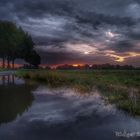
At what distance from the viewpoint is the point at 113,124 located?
33.5ft

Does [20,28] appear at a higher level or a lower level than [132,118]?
higher

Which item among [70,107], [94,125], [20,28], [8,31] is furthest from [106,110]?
[20,28]

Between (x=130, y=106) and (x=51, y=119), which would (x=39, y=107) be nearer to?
(x=51, y=119)

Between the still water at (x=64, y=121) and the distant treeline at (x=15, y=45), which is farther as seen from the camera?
the distant treeline at (x=15, y=45)

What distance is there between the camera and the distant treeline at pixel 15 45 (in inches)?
2805

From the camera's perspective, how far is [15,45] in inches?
2864

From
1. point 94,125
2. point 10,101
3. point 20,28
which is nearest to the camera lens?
point 94,125

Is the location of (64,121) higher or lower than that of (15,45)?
lower

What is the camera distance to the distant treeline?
71.2m

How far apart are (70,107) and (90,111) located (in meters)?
1.34

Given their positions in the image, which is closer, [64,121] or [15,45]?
[64,121]

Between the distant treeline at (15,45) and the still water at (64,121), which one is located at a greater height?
the distant treeline at (15,45)

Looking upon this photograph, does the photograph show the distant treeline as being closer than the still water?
No

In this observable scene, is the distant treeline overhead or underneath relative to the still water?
overhead
